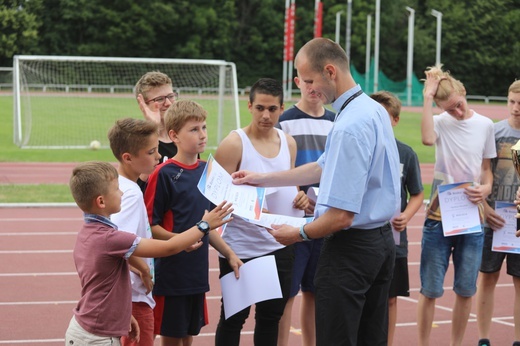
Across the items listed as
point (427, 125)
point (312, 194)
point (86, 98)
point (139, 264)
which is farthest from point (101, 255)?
point (86, 98)

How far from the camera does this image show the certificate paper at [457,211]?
5.95 metres

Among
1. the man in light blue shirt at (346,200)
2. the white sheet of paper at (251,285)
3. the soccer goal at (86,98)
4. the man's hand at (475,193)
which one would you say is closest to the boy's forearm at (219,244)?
the white sheet of paper at (251,285)

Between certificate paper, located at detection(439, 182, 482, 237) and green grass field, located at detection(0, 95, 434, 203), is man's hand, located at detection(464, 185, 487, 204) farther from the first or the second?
green grass field, located at detection(0, 95, 434, 203)

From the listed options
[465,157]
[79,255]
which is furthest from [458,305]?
[79,255]

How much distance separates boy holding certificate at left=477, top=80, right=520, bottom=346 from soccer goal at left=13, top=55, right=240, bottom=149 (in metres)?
16.2

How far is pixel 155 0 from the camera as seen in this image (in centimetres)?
6194

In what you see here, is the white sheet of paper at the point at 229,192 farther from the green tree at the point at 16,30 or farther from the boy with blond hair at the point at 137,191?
the green tree at the point at 16,30

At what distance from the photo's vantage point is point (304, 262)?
5.72 m

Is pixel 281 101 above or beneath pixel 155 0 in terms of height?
beneath

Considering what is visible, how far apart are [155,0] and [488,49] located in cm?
2587

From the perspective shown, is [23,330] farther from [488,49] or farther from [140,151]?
[488,49]

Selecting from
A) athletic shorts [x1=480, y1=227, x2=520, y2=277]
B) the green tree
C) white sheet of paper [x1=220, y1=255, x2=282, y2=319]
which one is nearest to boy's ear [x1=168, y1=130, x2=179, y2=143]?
white sheet of paper [x1=220, y1=255, x2=282, y2=319]

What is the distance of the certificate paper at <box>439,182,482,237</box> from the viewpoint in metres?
5.95

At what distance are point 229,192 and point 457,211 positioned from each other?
6.76ft
